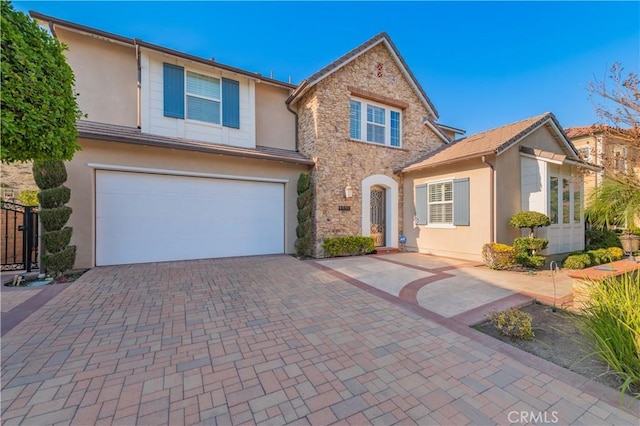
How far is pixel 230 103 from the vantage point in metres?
10.1

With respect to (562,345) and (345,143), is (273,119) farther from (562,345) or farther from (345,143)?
(562,345)

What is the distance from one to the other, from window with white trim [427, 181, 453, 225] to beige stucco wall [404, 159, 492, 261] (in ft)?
0.93

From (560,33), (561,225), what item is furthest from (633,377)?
(560,33)

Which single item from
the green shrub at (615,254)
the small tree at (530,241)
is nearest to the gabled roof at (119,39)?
the small tree at (530,241)

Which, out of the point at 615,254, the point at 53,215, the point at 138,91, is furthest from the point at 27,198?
the point at 615,254

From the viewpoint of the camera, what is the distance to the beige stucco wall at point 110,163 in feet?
25.1

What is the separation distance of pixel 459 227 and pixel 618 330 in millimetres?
7140

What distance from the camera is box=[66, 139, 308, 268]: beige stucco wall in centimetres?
764

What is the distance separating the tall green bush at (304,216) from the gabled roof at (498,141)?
4.60 m

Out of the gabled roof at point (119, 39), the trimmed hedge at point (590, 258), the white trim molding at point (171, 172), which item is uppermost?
the gabled roof at point (119, 39)

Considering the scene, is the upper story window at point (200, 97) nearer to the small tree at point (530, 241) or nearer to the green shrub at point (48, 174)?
the green shrub at point (48, 174)

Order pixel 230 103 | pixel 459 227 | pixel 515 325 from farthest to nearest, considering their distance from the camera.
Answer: pixel 230 103, pixel 459 227, pixel 515 325

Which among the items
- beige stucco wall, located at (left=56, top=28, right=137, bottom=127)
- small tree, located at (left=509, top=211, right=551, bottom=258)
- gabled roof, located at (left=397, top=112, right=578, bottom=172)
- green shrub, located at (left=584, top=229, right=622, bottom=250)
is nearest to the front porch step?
gabled roof, located at (left=397, top=112, right=578, bottom=172)

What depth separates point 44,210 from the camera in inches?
260
